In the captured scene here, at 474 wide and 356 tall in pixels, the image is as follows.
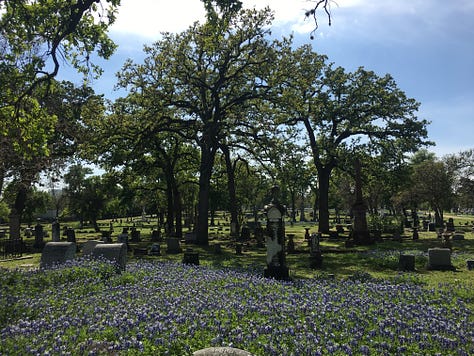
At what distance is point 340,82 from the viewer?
107ft

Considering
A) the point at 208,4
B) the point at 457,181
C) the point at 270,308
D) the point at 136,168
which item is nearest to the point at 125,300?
the point at 270,308

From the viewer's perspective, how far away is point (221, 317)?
6.38m

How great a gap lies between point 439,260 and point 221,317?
11697 millimetres

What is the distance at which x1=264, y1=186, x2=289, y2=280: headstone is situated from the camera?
12406mm

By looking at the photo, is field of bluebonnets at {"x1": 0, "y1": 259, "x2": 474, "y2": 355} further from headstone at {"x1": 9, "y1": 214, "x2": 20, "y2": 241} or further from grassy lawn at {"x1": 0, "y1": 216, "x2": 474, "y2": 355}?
headstone at {"x1": 9, "y1": 214, "x2": 20, "y2": 241}

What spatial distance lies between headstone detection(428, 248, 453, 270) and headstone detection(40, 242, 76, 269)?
1370 centimetres

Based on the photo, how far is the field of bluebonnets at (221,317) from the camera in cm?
514

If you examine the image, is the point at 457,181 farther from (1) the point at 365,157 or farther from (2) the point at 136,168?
(2) the point at 136,168

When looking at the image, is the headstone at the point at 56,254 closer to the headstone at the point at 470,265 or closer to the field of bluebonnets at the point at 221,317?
the field of bluebonnets at the point at 221,317

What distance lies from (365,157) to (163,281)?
26384mm

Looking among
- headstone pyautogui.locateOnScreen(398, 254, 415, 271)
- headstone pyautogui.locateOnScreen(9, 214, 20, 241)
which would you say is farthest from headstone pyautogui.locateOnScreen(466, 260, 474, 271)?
headstone pyautogui.locateOnScreen(9, 214, 20, 241)

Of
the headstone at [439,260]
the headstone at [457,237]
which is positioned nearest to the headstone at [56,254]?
the headstone at [439,260]

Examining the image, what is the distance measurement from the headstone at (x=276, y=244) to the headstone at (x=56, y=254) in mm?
7015

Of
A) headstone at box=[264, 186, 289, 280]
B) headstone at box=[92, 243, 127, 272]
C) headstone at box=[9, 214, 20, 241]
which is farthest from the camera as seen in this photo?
headstone at box=[9, 214, 20, 241]
